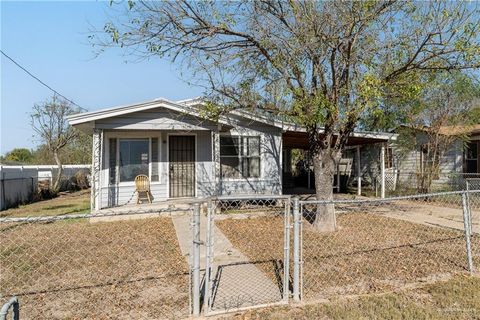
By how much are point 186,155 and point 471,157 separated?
1421cm

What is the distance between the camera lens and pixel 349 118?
24.0 feet

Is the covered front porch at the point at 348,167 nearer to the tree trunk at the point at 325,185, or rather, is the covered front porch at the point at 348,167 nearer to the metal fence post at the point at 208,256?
the tree trunk at the point at 325,185

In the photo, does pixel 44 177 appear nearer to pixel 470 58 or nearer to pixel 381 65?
pixel 381 65

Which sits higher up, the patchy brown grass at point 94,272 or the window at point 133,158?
the window at point 133,158

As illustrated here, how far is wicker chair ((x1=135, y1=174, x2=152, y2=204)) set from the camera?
35.6 ft

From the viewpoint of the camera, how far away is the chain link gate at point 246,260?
3.78 metres

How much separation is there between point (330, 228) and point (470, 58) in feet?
14.6

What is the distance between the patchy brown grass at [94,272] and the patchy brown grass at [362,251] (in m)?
1.55

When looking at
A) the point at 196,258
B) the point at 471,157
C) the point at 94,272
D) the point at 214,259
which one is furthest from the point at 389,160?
the point at 196,258

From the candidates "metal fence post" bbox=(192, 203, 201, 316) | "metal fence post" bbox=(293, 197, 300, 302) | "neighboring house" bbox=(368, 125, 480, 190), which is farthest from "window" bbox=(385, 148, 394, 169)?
"metal fence post" bbox=(192, 203, 201, 316)

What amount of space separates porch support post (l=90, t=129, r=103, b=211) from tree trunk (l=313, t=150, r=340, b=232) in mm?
6313

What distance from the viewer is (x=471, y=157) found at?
16453mm

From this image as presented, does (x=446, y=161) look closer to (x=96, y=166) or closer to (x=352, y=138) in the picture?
(x=352, y=138)

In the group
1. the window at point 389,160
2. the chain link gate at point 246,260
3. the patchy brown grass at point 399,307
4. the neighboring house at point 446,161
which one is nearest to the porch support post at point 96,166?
the chain link gate at point 246,260
